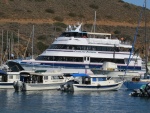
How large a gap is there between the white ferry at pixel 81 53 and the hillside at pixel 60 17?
81.9 ft

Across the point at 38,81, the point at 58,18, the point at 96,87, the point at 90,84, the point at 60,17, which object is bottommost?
the point at 96,87

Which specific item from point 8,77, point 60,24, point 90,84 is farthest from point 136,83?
point 60,24

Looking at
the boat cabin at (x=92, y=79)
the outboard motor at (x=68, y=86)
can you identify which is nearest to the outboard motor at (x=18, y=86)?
the outboard motor at (x=68, y=86)

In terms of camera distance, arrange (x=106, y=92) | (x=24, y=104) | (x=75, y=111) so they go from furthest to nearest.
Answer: (x=106, y=92)
(x=24, y=104)
(x=75, y=111)

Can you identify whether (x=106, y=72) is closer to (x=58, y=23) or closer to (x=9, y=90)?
(x=9, y=90)

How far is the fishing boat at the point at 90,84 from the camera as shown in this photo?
5159cm

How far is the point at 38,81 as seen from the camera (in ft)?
173

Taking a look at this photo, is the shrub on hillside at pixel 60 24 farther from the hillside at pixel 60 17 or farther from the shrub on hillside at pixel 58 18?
the shrub on hillside at pixel 58 18

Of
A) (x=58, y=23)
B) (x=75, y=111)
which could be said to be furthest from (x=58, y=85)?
(x=58, y=23)

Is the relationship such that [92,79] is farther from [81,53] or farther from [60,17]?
[60,17]

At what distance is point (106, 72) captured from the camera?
6319 cm

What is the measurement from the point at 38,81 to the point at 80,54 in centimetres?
1301

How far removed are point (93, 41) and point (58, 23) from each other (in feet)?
141

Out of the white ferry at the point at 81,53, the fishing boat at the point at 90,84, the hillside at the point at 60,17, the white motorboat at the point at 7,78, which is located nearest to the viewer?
the fishing boat at the point at 90,84
